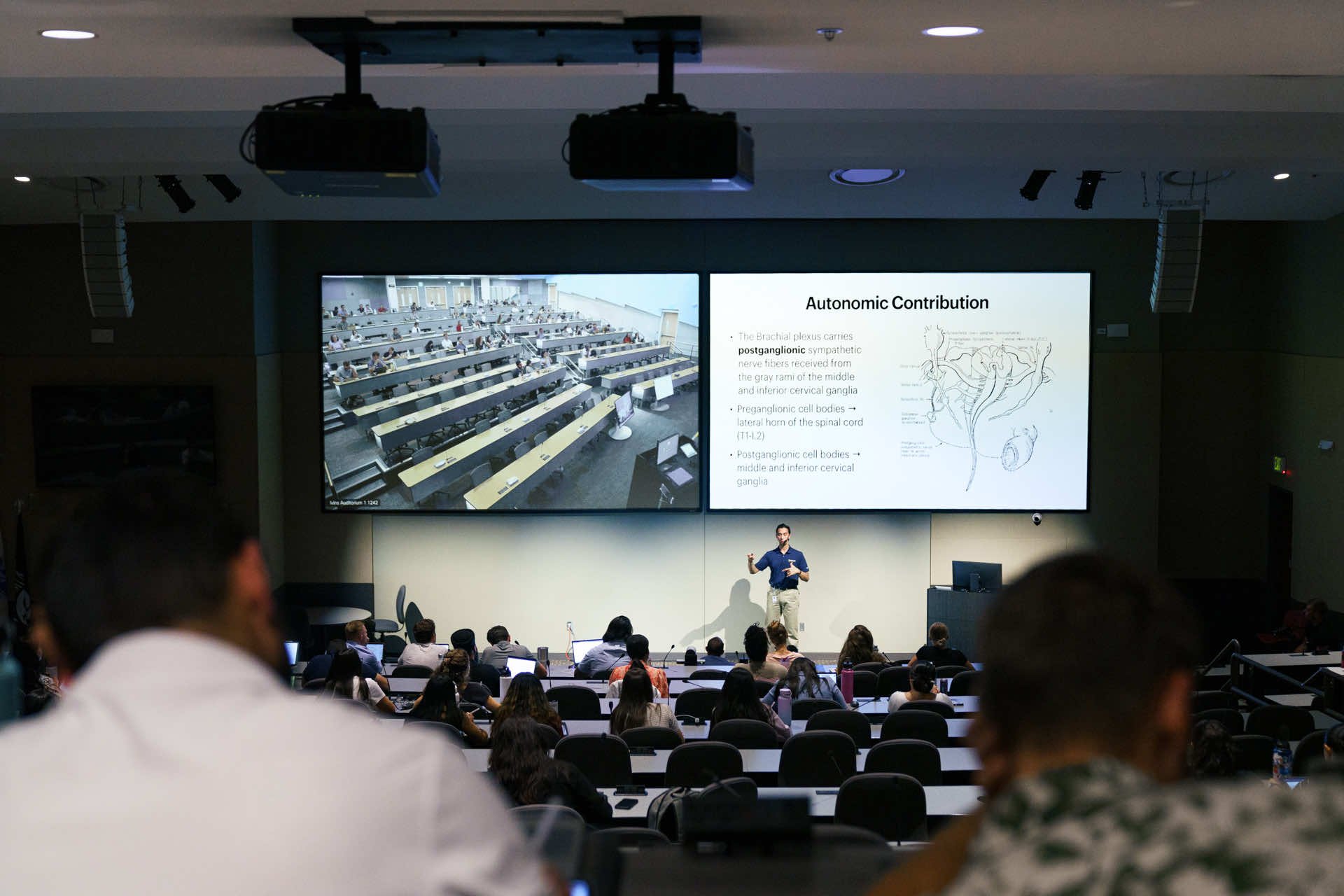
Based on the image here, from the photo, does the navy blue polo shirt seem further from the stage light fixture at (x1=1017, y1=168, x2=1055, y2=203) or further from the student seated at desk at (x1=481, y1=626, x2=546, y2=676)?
the stage light fixture at (x1=1017, y1=168, x2=1055, y2=203)

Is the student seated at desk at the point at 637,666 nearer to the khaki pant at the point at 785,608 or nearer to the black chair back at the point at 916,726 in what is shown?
the black chair back at the point at 916,726

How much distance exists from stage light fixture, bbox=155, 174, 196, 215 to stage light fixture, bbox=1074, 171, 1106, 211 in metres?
6.92

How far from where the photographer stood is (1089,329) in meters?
11.2

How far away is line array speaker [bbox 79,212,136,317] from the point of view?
9.05 metres

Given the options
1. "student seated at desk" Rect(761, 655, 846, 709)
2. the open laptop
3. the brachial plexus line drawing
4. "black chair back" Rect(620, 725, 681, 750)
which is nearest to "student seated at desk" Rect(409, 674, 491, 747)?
"black chair back" Rect(620, 725, 681, 750)

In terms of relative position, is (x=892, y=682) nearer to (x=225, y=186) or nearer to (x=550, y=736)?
(x=550, y=736)

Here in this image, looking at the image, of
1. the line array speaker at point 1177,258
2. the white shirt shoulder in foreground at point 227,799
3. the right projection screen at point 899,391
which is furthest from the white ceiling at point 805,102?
the white shirt shoulder in foreground at point 227,799

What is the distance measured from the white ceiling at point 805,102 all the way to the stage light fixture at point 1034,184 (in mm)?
141

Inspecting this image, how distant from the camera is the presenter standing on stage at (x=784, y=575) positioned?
11078 mm

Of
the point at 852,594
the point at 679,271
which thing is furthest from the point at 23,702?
the point at 852,594

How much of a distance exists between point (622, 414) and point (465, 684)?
4757 millimetres

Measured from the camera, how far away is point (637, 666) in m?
6.80

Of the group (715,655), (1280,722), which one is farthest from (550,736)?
(1280,722)

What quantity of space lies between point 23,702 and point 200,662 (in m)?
6.55
